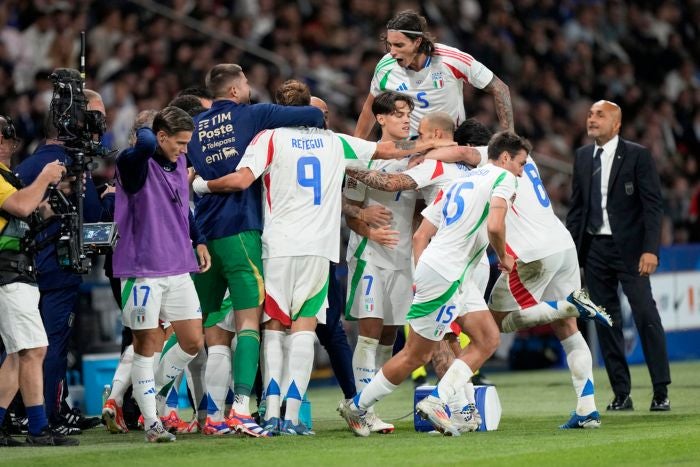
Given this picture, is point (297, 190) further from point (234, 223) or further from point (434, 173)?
point (434, 173)

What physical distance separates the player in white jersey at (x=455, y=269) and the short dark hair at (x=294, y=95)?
126 centimetres

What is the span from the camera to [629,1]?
2280 centimetres

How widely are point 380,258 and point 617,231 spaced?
97.2 inches

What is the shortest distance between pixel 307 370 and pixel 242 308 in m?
0.62

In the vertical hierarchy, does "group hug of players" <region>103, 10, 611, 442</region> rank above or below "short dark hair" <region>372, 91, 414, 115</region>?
below

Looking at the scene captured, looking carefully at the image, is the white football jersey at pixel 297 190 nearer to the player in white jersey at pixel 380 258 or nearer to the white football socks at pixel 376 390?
the player in white jersey at pixel 380 258

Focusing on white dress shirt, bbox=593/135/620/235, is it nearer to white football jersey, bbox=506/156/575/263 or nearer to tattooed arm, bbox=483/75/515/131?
tattooed arm, bbox=483/75/515/131

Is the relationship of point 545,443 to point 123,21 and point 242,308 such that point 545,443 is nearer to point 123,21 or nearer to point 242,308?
point 242,308

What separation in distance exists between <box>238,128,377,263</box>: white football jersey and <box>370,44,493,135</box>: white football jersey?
61.8 inches

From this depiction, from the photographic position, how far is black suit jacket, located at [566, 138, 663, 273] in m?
10.8

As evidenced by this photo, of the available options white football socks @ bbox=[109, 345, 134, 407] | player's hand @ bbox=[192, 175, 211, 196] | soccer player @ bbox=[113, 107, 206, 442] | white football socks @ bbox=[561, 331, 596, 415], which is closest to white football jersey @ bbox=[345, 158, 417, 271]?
player's hand @ bbox=[192, 175, 211, 196]

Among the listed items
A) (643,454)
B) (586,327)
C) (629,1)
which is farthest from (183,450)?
(629,1)

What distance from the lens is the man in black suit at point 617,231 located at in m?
10.7

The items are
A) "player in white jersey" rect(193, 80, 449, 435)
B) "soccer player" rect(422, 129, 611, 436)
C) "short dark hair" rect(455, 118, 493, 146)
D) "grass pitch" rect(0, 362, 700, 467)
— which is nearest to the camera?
"grass pitch" rect(0, 362, 700, 467)
